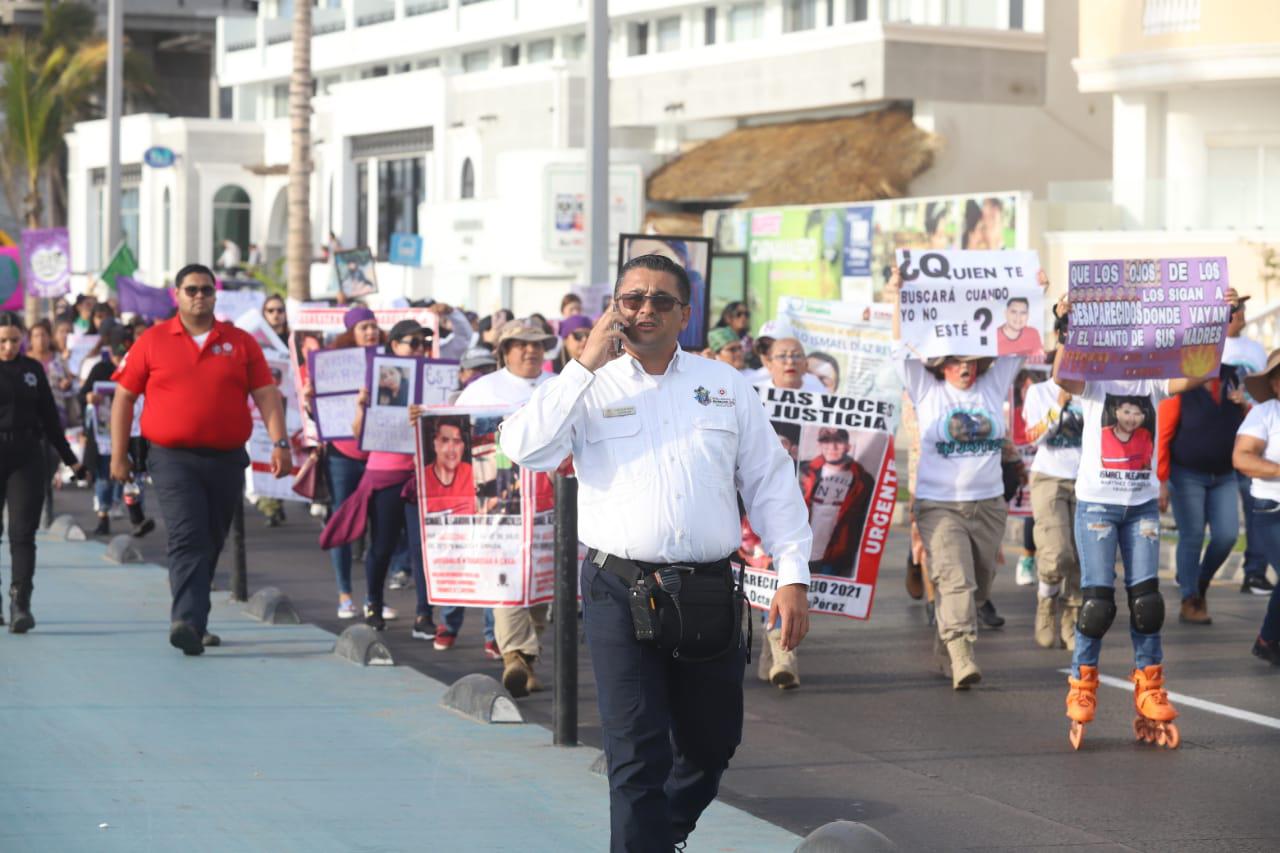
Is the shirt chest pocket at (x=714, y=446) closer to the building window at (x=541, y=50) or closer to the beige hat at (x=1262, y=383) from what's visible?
the beige hat at (x=1262, y=383)

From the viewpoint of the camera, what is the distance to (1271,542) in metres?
11.4

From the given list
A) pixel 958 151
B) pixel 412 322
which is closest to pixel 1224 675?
pixel 412 322

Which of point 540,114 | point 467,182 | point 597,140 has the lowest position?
point 597,140

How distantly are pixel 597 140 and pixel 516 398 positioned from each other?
31.4 feet

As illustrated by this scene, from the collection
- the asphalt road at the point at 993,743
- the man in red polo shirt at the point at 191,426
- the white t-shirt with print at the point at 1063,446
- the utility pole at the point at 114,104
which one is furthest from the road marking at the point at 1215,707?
the utility pole at the point at 114,104

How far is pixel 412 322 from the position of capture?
12.8 meters

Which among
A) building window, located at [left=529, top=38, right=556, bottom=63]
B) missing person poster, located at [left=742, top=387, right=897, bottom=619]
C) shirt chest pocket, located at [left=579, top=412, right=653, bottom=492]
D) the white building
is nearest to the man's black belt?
shirt chest pocket, located at [left=579, top=412, right=653, bottom=492]

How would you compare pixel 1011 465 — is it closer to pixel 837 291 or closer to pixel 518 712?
pixel 518 712

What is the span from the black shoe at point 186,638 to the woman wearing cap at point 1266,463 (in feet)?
18.2

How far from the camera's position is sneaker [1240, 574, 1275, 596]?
1399 cm

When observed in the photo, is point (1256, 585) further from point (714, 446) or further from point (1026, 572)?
point (714, 446)

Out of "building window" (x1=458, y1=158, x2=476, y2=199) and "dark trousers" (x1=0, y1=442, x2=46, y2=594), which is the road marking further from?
"building window" (x1=458, y1=158, x2=476, y2=199)

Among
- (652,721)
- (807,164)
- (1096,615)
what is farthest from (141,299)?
(807,164)

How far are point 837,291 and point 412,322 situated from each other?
22.4 metres
